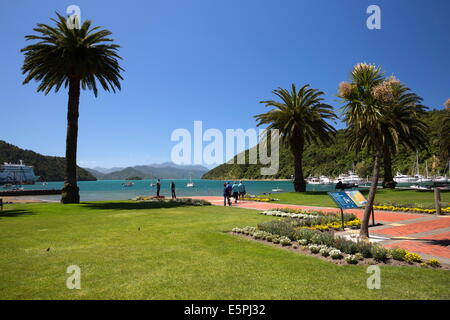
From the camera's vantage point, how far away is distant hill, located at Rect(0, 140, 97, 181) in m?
150

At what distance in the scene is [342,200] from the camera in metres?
11.3

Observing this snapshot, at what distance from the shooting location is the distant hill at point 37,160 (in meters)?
150

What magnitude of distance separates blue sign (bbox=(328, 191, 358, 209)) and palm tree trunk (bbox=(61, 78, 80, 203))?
854 inches

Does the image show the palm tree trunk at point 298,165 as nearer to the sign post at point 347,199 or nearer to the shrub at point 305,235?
the sign post at point 347,199

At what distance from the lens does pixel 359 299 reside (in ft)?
15.5

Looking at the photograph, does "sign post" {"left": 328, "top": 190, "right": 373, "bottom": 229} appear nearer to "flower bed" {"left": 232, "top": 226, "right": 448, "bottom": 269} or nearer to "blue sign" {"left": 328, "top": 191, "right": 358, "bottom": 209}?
"blue sign" {"left": 328, "top": 191, "right": 358, "bottom": 209}

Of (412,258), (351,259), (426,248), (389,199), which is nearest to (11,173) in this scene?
(389,199)

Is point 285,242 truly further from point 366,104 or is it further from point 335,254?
point 366,104

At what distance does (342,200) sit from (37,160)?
19664cm

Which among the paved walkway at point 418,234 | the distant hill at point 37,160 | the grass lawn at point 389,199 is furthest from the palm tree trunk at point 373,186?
the distant hill at point 37,160

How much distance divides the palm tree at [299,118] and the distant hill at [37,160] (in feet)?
500

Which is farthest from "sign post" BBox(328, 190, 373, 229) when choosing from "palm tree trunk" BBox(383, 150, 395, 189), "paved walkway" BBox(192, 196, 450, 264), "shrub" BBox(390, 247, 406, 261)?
"palm tree trunk" BBox(383, 150, 395, 189)
